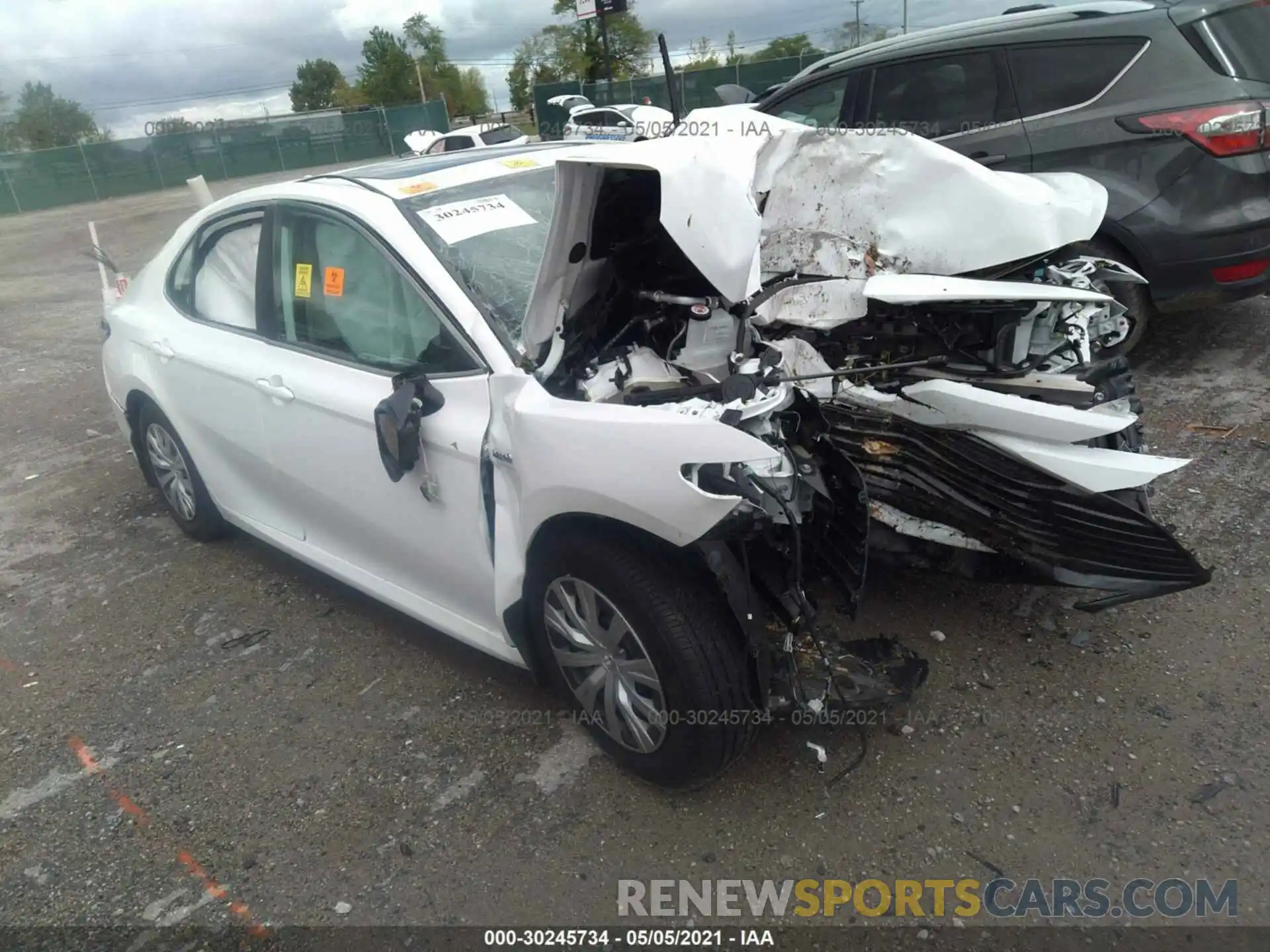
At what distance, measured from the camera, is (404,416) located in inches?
101

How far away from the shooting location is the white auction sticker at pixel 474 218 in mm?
2826

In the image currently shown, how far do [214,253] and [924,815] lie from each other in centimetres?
340

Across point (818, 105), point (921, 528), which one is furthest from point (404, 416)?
point (818, 105)

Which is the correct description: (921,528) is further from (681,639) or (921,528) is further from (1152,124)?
(1152,124)

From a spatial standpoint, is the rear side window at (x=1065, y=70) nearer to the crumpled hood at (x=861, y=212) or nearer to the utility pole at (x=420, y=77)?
the crumpled hood at (x=861, y=212)

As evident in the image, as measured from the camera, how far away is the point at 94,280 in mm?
12898

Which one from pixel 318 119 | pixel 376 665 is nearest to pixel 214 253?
pixel 376 665

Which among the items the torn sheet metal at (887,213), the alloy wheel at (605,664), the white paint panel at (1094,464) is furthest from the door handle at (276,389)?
the white paint panel at (1094,464)

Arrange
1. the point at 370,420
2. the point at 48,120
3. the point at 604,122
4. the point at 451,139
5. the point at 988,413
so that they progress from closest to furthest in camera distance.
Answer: the point at 988,413 < the point at 370,420 < the point at 604,122 < the point at 451,139 < the point at 48,120

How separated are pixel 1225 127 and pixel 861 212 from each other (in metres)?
2.11

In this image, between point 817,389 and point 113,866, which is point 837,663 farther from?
point 113,866

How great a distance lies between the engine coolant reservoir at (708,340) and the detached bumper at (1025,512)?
0.41 meters

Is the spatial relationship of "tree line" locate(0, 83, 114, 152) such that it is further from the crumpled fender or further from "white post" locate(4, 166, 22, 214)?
the crumpled fender

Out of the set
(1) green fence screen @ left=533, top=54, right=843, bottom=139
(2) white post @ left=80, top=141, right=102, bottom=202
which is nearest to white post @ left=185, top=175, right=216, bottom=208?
(1) green fence screen @ left=533, top=54, right=843, bottom=139
